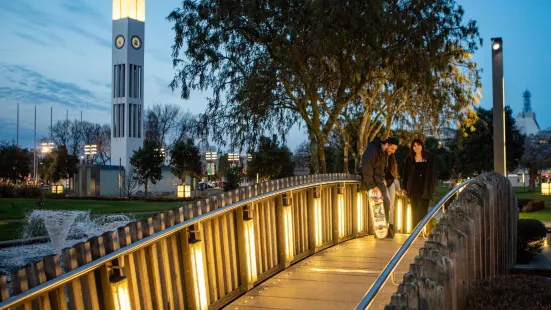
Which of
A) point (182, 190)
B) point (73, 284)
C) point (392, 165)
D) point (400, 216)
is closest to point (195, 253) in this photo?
point (73, 284)

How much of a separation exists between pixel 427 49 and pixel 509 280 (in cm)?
1573

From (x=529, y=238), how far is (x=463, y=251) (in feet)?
26.7

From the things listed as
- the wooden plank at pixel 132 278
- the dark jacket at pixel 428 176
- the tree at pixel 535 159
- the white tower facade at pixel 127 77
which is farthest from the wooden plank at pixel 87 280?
the white tower facade at pixel 127 77

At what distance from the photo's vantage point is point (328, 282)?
25.0 feet

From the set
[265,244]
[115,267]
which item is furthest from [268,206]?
[115,267]

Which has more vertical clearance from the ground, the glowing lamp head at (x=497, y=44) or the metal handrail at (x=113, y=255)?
the glowing lamp head at (x=497, y=44)

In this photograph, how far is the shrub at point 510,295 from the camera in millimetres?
5281

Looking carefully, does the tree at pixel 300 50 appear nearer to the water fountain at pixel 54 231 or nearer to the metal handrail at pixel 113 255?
the water fountain at pixel 54 231

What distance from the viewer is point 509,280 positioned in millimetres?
6367

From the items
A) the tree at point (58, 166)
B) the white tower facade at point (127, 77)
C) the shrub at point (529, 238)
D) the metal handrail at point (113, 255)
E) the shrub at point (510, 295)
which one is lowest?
the shrub at point (529, 238)

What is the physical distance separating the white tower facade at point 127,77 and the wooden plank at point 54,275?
8092 cm

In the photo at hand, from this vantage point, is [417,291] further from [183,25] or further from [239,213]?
[183,25]

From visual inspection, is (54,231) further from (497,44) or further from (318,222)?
(497,44)

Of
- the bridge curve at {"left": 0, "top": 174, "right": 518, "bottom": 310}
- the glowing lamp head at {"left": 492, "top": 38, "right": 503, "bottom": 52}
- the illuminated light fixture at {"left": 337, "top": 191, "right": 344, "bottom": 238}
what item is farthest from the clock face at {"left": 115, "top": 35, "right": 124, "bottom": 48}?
the illuminated light fixture at {"left": 337, "top": 191, "right": 344, "bottom": 238}
